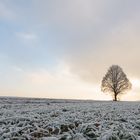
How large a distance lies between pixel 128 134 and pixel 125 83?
193ft

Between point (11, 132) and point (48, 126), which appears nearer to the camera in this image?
point (11, 132)

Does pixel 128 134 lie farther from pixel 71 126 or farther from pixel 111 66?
pixel 111 66

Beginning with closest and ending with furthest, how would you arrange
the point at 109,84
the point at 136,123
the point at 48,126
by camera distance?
the point at 48,126, the point at 136,123, the point at 109,84

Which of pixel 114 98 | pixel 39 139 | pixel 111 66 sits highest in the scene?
pixel 111 66

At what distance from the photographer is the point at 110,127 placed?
441 inches

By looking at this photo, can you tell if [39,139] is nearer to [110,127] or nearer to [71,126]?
[71,126]

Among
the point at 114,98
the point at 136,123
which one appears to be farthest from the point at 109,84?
the point at 136,123

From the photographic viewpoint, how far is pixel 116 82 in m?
67.8

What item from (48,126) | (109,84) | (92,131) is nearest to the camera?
(92,131)

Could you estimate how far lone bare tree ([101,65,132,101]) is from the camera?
67750mm

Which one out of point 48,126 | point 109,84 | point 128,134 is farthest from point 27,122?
point 109,84

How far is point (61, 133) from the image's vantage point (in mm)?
10844

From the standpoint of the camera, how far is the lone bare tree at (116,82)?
6775cm

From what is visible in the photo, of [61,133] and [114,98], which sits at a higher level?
[114,98]
